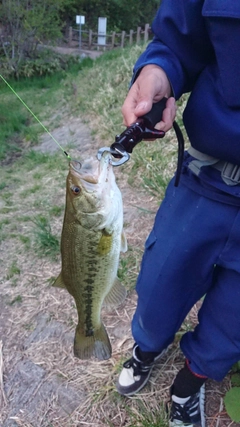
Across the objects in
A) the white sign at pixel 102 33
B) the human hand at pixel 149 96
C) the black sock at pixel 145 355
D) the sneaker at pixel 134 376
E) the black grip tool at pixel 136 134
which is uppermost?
the human hand at pixel 149 96

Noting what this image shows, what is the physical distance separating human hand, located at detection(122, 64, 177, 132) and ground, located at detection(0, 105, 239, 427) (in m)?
1.54

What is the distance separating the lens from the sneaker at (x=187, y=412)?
2.09 m

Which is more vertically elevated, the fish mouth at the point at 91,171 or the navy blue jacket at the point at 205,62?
the navy blue jacket at the point at 205,62

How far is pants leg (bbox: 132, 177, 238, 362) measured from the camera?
64.2 inches

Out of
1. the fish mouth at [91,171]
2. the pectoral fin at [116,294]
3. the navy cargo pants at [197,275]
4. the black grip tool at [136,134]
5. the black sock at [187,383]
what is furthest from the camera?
the black sock at [187,383]

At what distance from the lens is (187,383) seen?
204cm

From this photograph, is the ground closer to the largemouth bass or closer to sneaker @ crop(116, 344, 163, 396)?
sneaker @ crop(116, 344, 163, 396)

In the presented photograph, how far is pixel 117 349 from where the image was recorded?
2586 millimetres

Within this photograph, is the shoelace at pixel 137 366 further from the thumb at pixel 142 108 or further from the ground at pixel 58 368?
the thumb at pixel 142 108

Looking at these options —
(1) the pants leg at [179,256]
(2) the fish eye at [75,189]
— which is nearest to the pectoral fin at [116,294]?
(1) the pants leg at [179,256]

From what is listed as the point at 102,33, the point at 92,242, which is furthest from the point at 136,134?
the point at 102,33

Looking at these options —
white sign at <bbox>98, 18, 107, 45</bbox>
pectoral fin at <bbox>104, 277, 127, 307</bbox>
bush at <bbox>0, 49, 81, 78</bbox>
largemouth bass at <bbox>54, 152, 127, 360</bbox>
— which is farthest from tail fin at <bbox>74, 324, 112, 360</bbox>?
white sign at <bbox>98, 18, 107, 45</bbox>

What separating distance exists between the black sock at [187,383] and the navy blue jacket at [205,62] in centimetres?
108

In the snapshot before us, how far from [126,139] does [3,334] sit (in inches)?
85.7
